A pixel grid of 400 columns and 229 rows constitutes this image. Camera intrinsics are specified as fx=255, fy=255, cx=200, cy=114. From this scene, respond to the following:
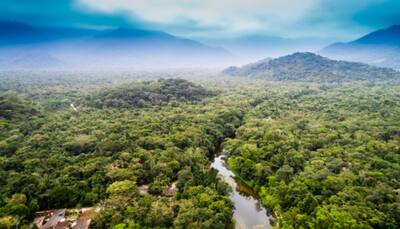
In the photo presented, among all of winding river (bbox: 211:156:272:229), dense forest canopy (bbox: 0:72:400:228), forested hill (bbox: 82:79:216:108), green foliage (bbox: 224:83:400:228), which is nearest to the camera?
green foliage (bbox: 224:83:400:228)

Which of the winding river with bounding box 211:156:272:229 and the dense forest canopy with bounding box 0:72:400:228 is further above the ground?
the dense forest canopy with bounding box 0:72:400:228

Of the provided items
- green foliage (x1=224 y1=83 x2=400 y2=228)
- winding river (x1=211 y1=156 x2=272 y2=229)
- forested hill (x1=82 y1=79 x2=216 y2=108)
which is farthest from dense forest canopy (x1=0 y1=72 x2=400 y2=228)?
forested hill (x1=82 y1=79 x2=216 y2=108)

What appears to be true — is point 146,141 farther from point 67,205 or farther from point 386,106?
point 386,106

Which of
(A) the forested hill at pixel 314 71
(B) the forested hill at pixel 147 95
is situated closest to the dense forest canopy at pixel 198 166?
(B) the forested hill at pixel 147 95

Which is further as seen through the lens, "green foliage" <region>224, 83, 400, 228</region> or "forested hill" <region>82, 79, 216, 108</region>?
"forested hill" <region>82, 79, 216, 108</region>

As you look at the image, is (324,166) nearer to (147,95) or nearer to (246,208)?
(246,208)

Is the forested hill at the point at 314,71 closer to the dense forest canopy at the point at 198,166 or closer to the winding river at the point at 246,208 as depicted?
the dense forest canopy at the point at 198,166

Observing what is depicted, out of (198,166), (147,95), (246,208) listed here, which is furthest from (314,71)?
Result: (246,208)

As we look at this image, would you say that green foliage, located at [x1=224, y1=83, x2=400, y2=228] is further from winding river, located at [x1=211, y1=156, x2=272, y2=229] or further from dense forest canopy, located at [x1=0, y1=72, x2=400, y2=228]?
winding river, located at [x1=211, y1=156, x2=272, y2=229]
